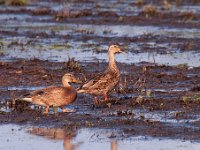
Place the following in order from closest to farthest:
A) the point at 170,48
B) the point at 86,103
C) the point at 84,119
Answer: the point at 84,119 → the point at 86,103 → the point at 170,48

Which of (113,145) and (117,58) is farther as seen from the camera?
(117,58)

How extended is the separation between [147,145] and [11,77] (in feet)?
22.1

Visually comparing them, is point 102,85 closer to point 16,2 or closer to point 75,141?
point 75,141

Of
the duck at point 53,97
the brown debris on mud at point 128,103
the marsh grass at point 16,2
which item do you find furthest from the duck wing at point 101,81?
the marsh grass at point 16,2

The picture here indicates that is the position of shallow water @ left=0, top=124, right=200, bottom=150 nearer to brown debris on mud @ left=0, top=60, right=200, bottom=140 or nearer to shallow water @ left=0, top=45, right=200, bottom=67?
brown debris on mud @ left=0, top=60, right=200, bottom=140

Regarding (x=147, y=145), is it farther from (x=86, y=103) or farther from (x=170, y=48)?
(x=170, y=48)

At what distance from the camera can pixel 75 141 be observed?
481 inches

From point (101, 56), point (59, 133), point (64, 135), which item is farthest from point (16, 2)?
point (64, 135)

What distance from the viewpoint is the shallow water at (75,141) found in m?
11.9

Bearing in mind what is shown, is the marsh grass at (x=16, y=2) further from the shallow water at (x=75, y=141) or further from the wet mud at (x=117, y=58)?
the shallow water at (x=75, y=141)

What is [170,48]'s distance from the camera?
923 inches

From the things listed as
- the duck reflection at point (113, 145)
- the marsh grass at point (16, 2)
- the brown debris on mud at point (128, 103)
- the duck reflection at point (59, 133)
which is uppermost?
the marsh grass at point (16, 2)

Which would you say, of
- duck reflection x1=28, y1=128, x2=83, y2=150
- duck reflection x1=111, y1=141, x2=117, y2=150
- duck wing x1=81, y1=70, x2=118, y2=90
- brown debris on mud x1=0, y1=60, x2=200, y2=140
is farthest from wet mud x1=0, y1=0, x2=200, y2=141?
duck reflection x1=111, y1=141, x2=117, y2=150

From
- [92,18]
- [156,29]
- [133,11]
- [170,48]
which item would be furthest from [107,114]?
[133,11]
